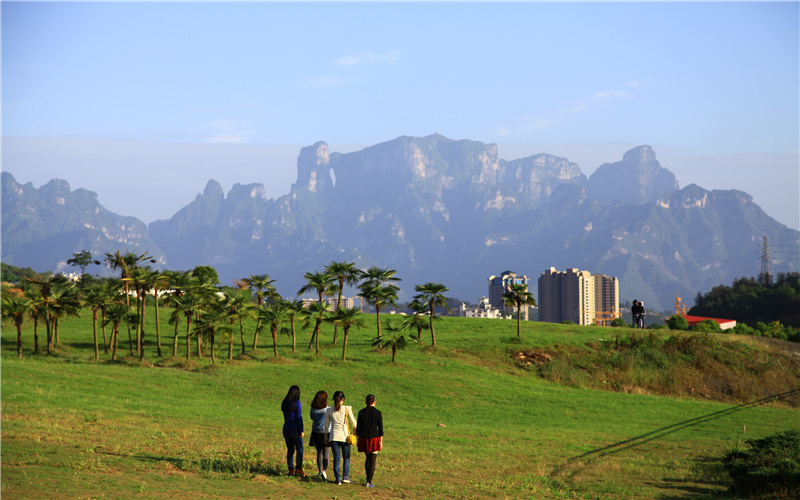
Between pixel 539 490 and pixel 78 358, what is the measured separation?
49348 mm

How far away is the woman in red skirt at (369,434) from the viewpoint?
18047mm

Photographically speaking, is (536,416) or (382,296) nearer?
(536,416)

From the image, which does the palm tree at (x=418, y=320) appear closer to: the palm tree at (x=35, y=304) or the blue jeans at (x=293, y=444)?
the palm tree at (x=35, y=304)

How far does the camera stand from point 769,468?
834 inches

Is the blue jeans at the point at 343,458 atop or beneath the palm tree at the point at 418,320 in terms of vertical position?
beneath

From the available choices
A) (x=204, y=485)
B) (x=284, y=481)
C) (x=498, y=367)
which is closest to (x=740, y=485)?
(x=284, y=481)

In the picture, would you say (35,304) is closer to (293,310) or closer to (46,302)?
(46,302)

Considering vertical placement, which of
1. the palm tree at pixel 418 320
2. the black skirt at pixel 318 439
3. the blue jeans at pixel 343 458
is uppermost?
the palm tree at pixel 418 320

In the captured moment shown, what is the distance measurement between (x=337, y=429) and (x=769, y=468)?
541 inches

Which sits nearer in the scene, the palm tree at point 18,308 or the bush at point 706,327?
the palm tree at point 18,308

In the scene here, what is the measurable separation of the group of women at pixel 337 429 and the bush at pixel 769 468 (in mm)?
12226

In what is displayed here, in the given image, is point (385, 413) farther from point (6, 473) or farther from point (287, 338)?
point (287, 338)

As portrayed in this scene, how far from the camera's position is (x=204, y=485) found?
1755 centimetres

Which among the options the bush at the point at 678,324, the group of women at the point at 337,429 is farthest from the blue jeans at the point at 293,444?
the bush at the point at 678,324
